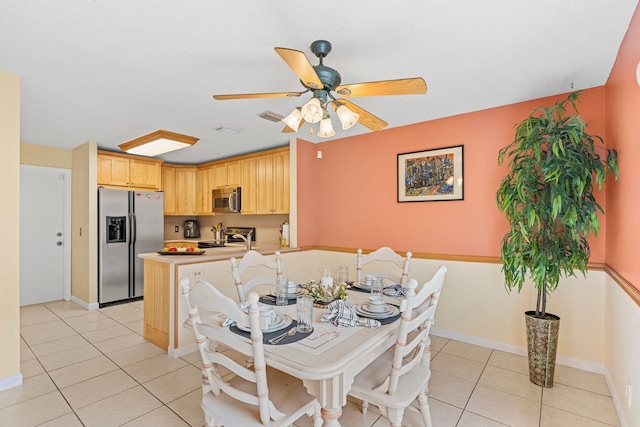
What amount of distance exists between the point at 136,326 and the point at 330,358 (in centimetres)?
341

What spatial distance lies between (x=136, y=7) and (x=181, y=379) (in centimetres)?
261

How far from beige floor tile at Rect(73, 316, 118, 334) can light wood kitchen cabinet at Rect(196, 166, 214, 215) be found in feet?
7.55

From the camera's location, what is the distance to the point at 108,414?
2.09 m

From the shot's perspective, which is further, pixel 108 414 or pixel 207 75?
pixel 207 75

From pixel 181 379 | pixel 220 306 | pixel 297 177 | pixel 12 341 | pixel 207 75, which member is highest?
pixel 207 75

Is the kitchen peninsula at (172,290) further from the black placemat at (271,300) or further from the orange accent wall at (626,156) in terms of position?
the orange accent wall at (626,156)

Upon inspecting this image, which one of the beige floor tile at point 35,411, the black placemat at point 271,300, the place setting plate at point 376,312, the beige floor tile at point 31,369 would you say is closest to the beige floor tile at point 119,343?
the beige floor tile at point 31,369

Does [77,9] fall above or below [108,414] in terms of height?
above

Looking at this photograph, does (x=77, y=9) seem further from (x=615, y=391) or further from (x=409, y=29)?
(x=615, y=391)

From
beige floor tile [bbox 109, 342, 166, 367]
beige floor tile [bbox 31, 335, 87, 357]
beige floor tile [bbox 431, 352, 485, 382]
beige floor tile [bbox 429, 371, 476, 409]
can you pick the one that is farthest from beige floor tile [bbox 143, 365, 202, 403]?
beige floor tile [bbox 431, 352, 485, 382]

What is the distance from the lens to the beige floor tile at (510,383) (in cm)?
232

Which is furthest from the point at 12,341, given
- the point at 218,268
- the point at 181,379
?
the point at 218,268

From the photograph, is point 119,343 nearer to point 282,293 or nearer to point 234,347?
point 282,293

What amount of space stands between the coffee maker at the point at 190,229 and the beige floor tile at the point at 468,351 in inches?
200
